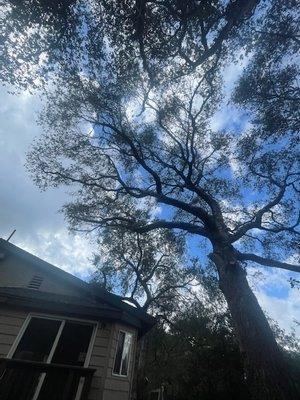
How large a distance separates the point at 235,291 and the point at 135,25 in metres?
9.69

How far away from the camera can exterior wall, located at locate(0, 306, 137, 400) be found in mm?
8242

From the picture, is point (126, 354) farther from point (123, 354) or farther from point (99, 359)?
point (99, 359)

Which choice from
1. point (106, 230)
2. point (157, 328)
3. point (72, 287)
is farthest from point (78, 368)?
point (157, 328)

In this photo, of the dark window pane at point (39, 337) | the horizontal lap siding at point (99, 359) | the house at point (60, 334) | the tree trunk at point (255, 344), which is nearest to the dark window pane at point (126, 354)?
the house at point (60, 334)

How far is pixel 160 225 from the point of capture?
11.7 metres

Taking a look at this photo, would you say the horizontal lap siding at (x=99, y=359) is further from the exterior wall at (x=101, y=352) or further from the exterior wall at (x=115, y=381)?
the exterior wall at (x=115, y=381)

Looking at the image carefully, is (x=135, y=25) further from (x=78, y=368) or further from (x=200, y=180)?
(x=78, y=368)

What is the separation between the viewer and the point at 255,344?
6.11m

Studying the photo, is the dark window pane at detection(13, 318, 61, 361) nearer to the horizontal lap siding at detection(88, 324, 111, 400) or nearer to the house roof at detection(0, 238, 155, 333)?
the house roof at detection(0, 238, 155, 333)

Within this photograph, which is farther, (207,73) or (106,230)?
(106,230)

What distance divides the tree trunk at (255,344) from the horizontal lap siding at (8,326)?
6.84 meters

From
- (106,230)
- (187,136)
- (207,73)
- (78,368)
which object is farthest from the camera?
(106,230)

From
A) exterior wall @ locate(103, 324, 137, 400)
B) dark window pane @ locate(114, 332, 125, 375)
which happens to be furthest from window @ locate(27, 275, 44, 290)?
dark window pane @ locate(114, 332, 125, 375)

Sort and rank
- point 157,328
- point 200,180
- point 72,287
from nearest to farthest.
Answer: point 72,287, point 200,180, point 157,328
